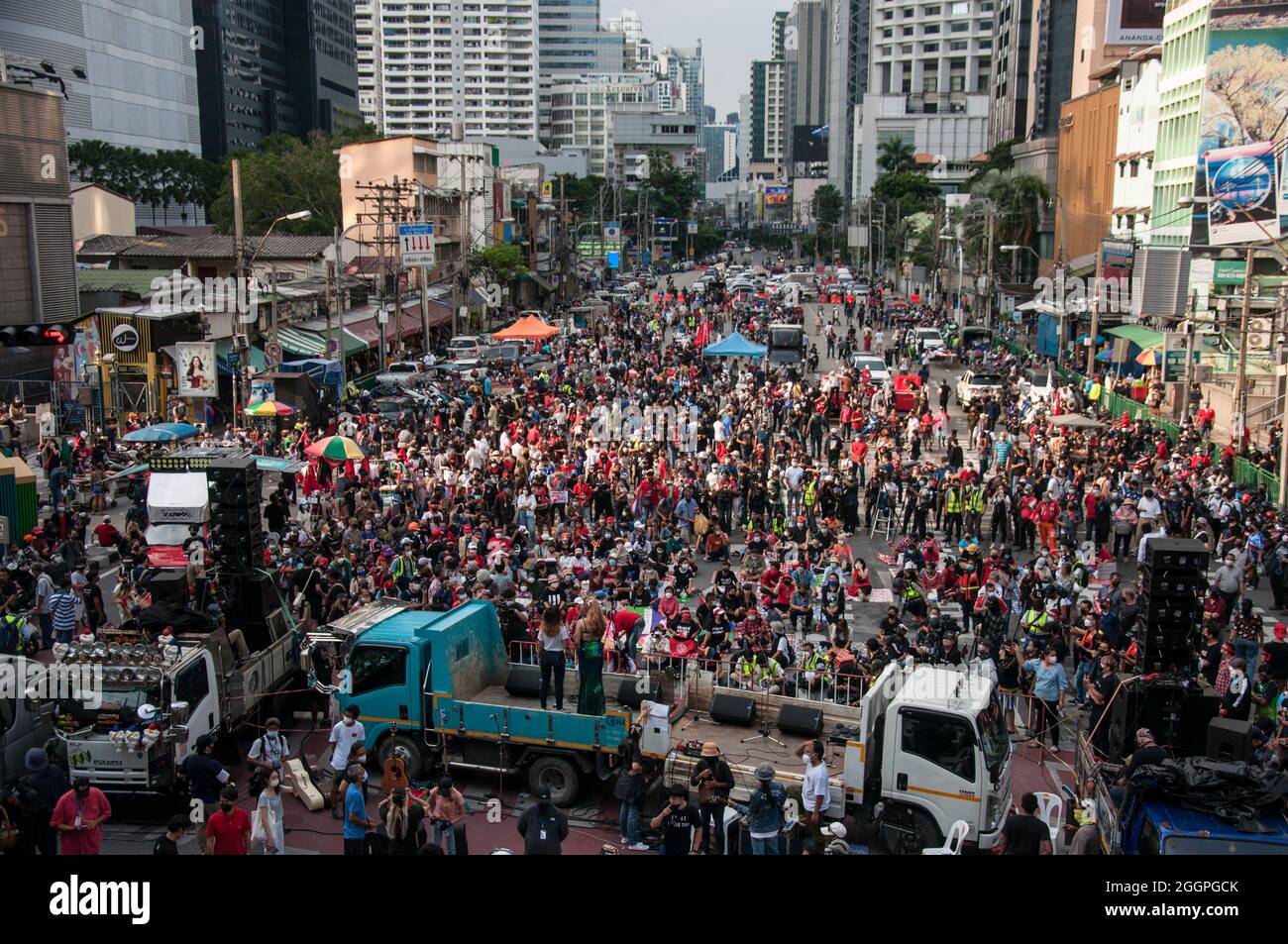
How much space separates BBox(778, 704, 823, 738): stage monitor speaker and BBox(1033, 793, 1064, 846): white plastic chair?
227 cm

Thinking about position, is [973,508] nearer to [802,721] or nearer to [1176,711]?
[1176,711]

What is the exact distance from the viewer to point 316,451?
2606 cm

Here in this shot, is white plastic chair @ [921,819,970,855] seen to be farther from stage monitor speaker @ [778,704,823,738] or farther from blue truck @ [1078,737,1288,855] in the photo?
stage monitor speaker @ [778,704,823,738]

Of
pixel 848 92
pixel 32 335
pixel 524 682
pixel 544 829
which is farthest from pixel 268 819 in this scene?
pixel 848 92

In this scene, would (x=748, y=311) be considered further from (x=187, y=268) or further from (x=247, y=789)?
(x=247, y=789)

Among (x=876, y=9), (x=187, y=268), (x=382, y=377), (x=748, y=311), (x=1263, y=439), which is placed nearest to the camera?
(x=1263, y=439)

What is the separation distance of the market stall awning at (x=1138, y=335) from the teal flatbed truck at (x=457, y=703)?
113ft

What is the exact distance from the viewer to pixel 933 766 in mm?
11141

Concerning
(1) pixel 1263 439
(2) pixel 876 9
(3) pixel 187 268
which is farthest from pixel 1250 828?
(2) pixel 876 9

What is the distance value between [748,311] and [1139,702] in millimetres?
59136

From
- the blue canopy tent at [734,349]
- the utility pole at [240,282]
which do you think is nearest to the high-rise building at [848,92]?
the blue canopy tent at [734,349]
